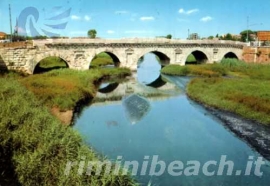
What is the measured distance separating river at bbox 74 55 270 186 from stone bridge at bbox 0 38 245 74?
13896 millimetres

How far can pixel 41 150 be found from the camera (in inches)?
475

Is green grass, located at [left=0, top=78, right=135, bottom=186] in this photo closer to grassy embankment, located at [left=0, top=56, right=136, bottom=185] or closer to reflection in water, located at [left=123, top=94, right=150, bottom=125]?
grassy embankment, located at [left=0, top=56, right=136, bottom=185]

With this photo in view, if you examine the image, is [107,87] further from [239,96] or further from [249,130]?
[249,130]

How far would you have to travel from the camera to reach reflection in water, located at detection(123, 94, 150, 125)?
79.5ft

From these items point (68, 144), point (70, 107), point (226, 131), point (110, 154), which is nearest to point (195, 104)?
point (226, 131)

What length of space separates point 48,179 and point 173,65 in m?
45.3

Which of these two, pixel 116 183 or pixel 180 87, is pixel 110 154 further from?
pixel 180 87

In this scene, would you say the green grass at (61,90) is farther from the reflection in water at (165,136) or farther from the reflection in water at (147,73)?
the reflection in water at (147,73)

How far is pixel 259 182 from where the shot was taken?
43.6 ft

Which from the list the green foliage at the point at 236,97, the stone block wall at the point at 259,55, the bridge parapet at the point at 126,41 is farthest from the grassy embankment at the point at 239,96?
the stone block wall at the point at 259,55

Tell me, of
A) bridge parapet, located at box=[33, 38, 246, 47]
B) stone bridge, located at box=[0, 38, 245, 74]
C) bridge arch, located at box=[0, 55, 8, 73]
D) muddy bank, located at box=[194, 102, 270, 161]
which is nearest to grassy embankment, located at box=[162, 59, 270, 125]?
muddy bank, located at box=[194, 102, 270, 161]

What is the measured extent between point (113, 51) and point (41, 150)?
38343 mm

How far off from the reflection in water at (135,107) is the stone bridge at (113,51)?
14574 millimetres

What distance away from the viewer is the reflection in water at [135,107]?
79.5 feet
